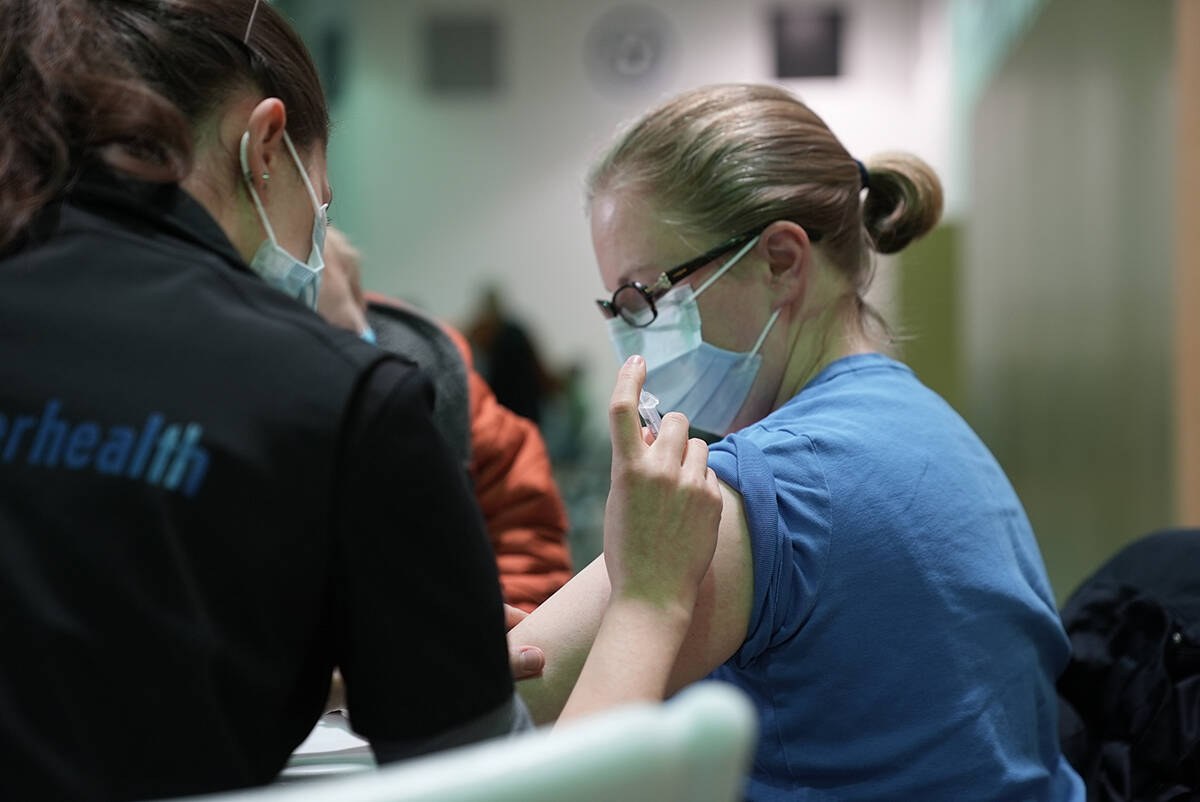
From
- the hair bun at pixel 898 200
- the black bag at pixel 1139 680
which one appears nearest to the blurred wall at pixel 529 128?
the hair bun at pixel 898 200

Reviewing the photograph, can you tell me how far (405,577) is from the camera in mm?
747

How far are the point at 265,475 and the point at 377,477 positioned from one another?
68mm

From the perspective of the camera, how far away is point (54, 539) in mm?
718

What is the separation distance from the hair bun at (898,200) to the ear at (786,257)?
0.60 ft

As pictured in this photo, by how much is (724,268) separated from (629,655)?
67 cm

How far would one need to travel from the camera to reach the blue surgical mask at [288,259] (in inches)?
39.2

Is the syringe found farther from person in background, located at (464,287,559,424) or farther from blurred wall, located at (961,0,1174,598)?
person in background, located at (464,287,559,424)

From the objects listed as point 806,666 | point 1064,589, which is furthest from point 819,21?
point 806,666

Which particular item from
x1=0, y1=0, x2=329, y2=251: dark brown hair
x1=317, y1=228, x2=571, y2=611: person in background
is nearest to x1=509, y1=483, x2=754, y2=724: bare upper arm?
x1=0, y1=0, x2=329, y2=251: dark brown hair

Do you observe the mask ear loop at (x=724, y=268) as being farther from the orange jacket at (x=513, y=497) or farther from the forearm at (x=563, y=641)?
the orange jacket at (x=513, y=497)

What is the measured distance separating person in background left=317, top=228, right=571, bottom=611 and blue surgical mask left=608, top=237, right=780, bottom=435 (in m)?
0.57

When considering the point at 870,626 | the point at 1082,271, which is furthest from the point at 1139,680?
the point at 1082,271

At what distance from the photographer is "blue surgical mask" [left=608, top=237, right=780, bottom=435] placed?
150cm

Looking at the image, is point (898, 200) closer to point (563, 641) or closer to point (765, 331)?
point (765, 331)
